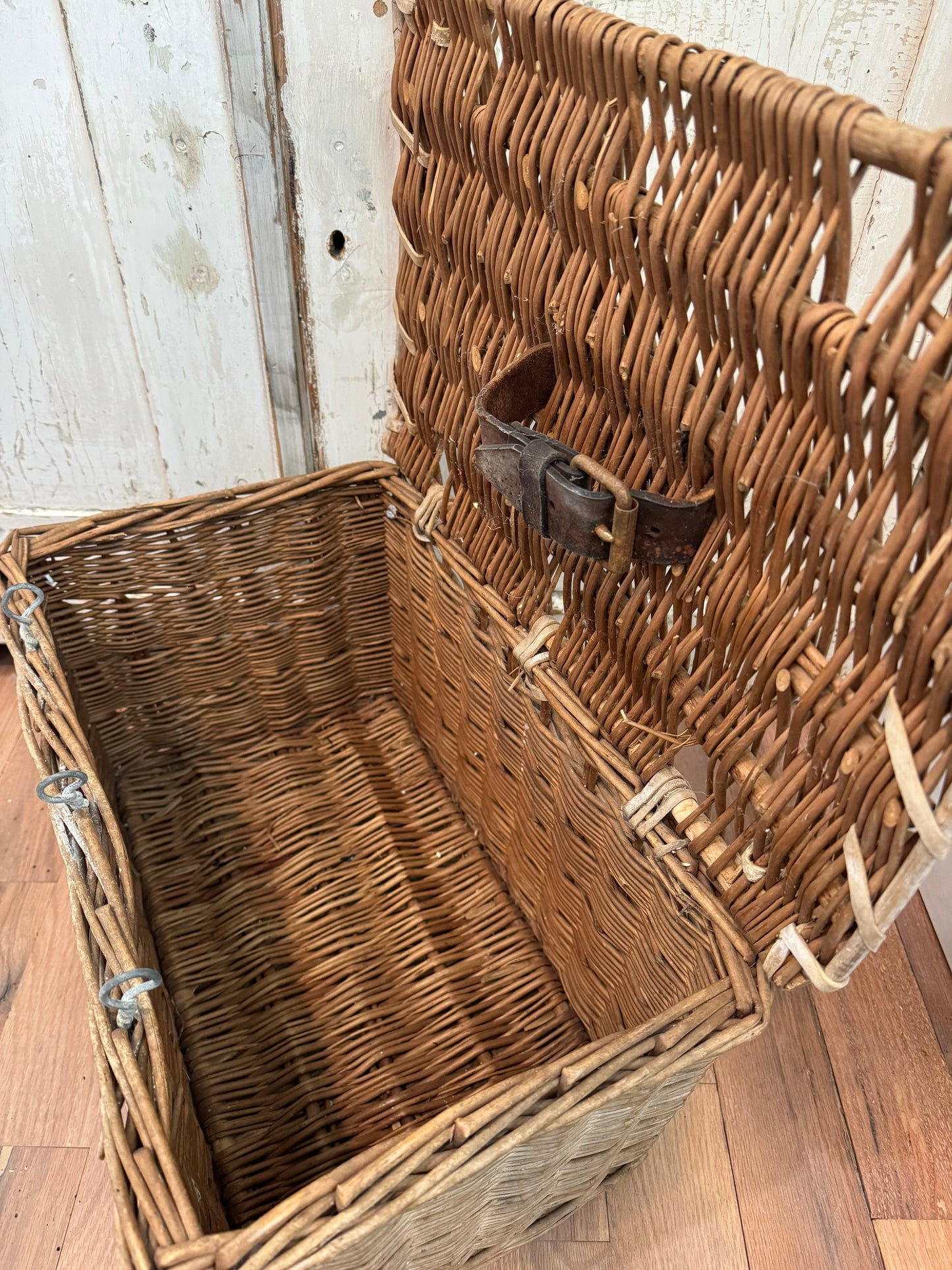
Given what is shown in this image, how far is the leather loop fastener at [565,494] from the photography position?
19.2 inches

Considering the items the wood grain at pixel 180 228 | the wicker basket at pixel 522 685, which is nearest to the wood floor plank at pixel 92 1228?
the wicker basket at pixel 522 685

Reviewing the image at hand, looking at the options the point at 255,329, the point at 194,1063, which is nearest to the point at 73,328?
the point at 255,329

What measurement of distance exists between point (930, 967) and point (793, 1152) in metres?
0.25

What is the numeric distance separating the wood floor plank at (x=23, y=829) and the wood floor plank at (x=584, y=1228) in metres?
0.61

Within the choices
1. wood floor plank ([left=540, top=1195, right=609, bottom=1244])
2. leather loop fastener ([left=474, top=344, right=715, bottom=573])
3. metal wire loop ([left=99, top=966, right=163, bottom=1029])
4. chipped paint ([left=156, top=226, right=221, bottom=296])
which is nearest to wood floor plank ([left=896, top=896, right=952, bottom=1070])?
wood floor plank ([left=540, top=1195, right=609, bottom=1244])

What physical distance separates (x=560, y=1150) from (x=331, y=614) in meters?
0.60

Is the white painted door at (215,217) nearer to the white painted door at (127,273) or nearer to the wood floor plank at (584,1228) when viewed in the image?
the white painted door at (127,273)

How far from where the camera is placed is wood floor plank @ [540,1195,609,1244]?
73cm

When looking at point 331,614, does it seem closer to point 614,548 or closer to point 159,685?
point 159,685

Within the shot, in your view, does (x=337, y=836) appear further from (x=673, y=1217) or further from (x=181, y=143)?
(x=181, y=143)

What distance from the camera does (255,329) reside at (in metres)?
0.92

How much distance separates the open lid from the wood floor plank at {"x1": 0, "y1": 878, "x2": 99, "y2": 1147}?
0.58m

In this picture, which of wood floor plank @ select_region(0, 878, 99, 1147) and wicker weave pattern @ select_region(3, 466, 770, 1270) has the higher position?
wicker weave pattern @ select_region(3, 466, 770, 1270)

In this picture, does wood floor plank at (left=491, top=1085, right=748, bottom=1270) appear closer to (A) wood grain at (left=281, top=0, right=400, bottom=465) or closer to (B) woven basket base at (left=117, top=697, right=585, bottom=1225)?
(B) woven basket base at (left=117, top=697, right=585, bottom=1225)
